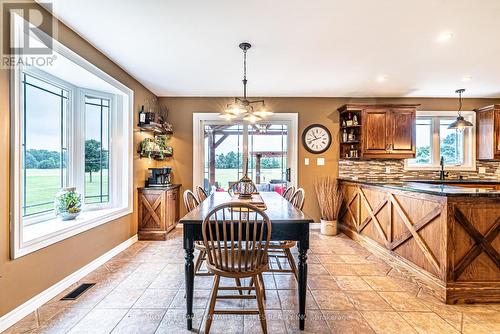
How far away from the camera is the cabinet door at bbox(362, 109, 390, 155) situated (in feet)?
14.5

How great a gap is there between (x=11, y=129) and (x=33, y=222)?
1.14m

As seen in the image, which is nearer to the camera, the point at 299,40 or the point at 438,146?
the point at 299,40

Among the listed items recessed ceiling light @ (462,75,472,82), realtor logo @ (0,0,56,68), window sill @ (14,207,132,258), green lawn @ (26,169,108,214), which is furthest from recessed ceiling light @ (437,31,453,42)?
green lawn @ (26,169,108,214)

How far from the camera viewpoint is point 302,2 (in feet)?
6.77

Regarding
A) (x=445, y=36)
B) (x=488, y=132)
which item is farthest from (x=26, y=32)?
(x=488, y=132)

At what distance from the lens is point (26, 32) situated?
6.51 feet

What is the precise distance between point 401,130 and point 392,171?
0.81m

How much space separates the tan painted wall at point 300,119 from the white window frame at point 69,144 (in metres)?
1.15

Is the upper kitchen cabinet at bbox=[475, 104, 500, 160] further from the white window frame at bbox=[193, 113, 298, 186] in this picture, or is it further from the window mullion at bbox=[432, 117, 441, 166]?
the white window frame at bbox=[193, 113, 298, 186]

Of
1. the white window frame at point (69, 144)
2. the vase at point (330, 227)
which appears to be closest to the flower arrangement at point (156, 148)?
the white window frame at point (69, 144)

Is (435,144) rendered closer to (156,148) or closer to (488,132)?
(488,132)

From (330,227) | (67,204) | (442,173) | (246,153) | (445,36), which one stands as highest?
(445,36)

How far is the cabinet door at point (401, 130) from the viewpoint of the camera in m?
4.41

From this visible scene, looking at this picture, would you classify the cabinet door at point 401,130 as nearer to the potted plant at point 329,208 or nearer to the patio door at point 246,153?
the potted plant at point 329,208
